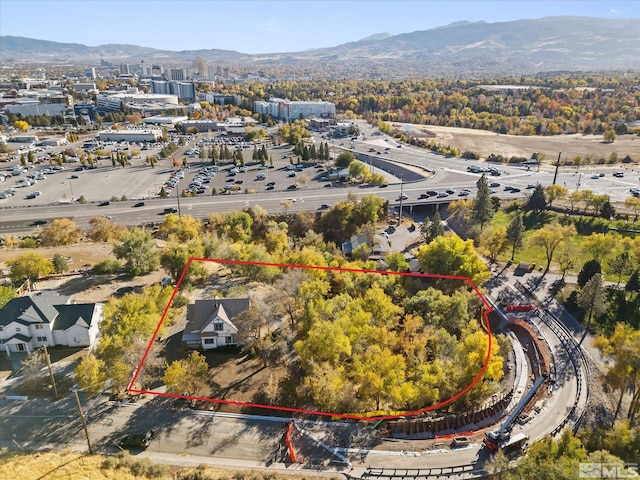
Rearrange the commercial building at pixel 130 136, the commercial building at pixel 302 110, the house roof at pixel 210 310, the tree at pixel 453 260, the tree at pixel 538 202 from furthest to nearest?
the commercial building at pixel 302 110
the commercial building at pixel 130 136
the tree at pixel 538 202
the tree at pixel 453 260
the house roof at pixel 210 310

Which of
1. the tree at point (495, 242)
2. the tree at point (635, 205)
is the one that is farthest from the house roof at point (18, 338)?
the tree at point (635, 205)

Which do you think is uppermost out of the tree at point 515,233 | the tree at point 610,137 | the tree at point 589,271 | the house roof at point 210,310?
the tree at point 610,137

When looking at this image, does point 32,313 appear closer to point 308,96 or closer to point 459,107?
point 459,107

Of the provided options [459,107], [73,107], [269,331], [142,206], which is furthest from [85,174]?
[459,107]

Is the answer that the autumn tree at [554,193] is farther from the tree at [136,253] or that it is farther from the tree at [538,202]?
the tree at [136,253]

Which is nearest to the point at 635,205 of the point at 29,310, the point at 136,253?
the point at 136,253

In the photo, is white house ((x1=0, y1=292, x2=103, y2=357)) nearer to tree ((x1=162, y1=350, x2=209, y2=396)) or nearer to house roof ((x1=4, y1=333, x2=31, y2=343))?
house roof ((x1=4, y1=333, x2=31, y2=343))

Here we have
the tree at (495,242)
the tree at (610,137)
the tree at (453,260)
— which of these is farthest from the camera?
the tree at (610,137)

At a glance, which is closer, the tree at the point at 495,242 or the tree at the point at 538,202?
the tree at the point at 495,242
